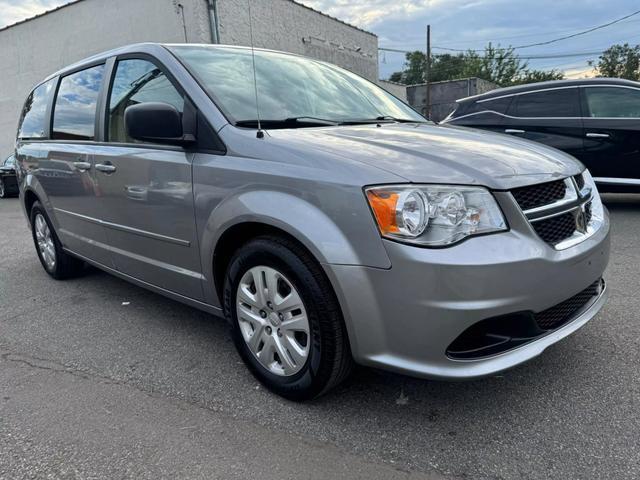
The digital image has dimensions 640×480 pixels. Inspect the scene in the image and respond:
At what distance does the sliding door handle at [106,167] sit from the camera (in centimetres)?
318

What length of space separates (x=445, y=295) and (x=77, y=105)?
3329 mm

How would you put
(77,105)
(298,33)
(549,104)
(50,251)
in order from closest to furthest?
1. (77,105)
2. (50,251)
3. (549,104)
4. (298,33)

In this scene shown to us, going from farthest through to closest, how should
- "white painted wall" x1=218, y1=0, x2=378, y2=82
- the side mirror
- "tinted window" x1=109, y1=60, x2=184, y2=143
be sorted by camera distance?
"white painted wall" x1=218, y1=0, x2=378, y2=82, "tinted window" x1=109, y1=60, x2=184, y2=143, the side mirror

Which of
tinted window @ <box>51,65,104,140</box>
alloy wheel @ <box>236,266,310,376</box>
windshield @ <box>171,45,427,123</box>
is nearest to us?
alloy wheel @ <box>236,266,310,376</box>

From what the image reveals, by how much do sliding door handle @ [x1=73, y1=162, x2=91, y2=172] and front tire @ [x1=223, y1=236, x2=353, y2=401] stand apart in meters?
1.61

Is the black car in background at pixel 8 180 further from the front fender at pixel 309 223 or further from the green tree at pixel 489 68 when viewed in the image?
the green tree at pixel 489 68

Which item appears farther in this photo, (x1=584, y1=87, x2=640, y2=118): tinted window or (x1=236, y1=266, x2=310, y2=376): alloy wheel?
(x1=584, y1=87, x2=640, y2=118): tinted window

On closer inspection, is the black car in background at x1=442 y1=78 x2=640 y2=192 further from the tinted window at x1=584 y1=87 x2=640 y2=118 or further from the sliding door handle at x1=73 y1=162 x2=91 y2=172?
the sliding door handle at x1=73 y1=162 x2=91 y2=172

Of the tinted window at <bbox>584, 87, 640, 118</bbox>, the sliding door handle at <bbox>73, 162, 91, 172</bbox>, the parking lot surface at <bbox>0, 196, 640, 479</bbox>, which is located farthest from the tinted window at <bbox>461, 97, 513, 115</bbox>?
the sliding door handle at <bbox>73, 162, 91, 172</bbox>

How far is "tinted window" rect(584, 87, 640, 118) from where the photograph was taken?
20.3 ft

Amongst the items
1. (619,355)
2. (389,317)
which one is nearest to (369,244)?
(389,317)

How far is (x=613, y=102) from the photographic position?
6293mm

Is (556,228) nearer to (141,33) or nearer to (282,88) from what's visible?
(282,88)

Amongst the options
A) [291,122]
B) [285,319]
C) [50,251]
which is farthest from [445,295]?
[50,251]
